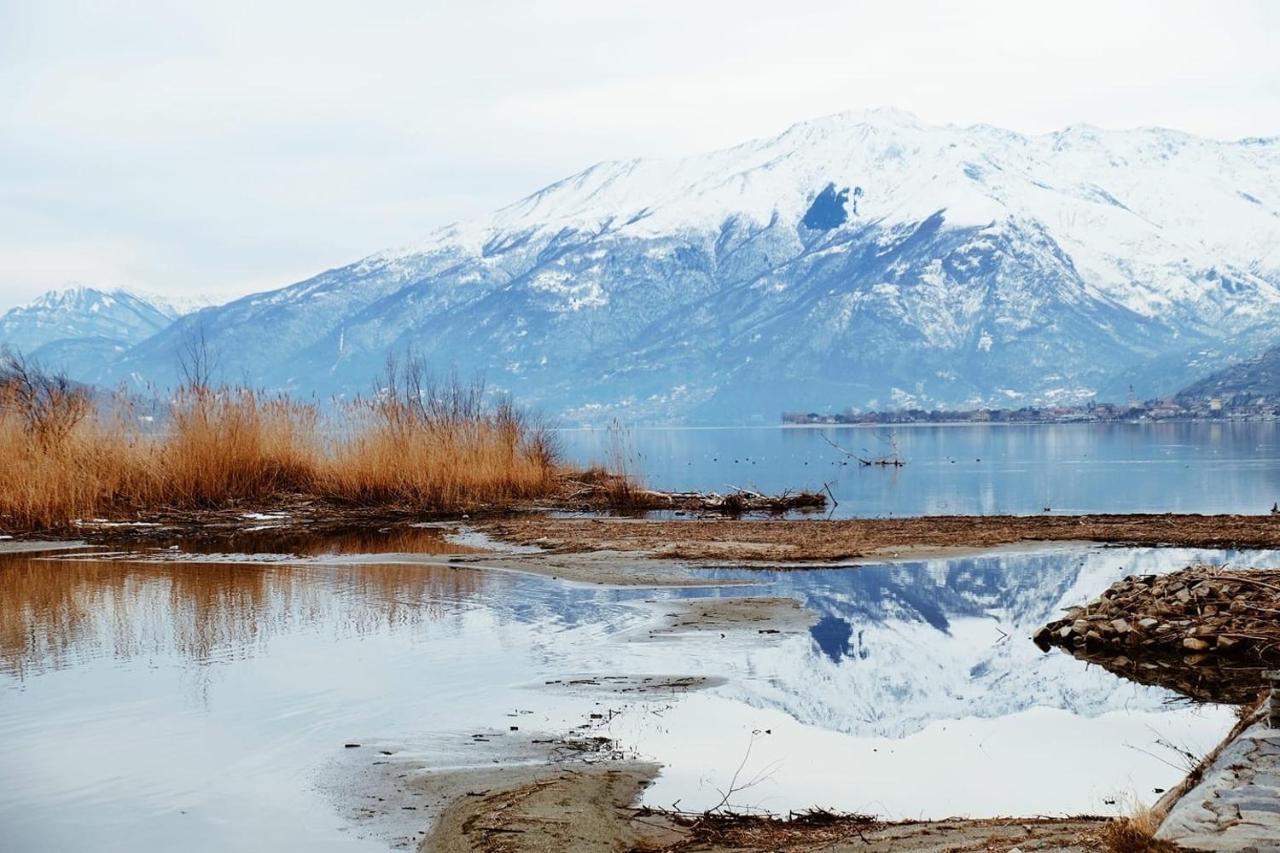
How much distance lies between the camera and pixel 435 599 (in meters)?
15.5

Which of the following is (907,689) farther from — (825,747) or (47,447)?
(47,447)

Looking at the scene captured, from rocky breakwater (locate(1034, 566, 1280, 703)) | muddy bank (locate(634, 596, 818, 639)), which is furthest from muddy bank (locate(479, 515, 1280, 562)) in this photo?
rocky breakwater (locate(1034, 566, 1280, 703))

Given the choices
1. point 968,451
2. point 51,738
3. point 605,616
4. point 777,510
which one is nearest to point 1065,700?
point 605,616

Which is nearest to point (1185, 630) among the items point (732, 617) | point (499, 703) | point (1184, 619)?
point (1184, 619)

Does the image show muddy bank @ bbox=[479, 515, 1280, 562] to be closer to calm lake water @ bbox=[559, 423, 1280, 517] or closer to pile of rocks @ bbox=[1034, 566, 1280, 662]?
calm lake water @ bbox=[559, 423, 1280, 517]

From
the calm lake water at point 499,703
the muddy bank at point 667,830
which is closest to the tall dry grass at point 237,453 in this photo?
the calm lake water at point 499,703

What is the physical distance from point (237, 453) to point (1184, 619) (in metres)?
19.0

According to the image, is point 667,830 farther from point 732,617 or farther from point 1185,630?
point 732,617

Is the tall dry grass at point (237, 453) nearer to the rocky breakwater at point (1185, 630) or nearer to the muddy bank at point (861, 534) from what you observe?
the muddy bank at point (861, 534)

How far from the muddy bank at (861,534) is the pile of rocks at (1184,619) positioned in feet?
21.0

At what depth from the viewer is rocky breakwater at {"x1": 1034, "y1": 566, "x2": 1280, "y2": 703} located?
36.7 ft

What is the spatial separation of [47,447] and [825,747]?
61.6 feet

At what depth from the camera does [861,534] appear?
891 inches

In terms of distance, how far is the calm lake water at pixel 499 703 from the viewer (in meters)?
7.61
